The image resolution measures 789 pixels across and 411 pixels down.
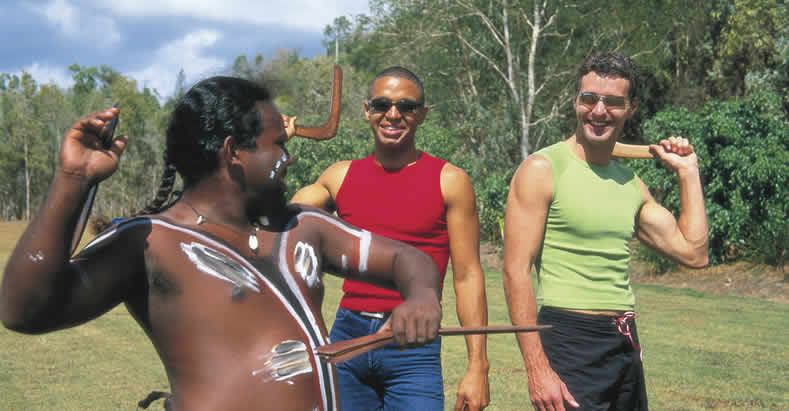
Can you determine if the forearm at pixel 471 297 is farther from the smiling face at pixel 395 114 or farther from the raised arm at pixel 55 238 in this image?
the raised arm at pixel 55 238

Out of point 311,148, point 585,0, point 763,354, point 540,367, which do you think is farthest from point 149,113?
point 540,367

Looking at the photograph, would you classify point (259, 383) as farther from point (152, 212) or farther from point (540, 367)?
point (540, 367)

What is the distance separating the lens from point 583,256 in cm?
356

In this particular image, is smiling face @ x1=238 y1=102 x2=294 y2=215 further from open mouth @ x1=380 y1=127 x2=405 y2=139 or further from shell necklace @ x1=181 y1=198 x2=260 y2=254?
open mouth @ x1=380 y1=127 x2=405 y2=139

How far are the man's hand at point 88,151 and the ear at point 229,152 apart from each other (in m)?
0.39

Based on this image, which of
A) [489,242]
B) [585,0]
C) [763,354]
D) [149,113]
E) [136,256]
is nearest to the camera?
[136,256]

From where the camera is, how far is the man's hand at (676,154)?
12.7 ft

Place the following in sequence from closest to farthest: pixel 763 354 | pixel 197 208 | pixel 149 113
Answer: pixel 197 208, pixel 763 354, pixel 149 113

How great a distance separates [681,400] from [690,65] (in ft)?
65.8

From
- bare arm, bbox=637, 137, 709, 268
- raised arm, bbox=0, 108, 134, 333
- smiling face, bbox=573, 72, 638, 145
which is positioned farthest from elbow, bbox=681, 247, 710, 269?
raised arm, bbox=0, 108, 134, 333

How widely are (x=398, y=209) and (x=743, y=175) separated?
48.8 feet

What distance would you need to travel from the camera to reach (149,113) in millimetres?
72062

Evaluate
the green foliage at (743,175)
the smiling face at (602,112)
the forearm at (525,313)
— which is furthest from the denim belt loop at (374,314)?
the green foliage at (743,175)

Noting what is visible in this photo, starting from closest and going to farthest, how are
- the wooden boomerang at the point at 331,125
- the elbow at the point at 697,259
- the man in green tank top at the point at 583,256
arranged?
1. the wooden boomerang at the point at 331,125
2. the man in green tank top at the point at 583,256
3. the elbow at the point at 697,259
